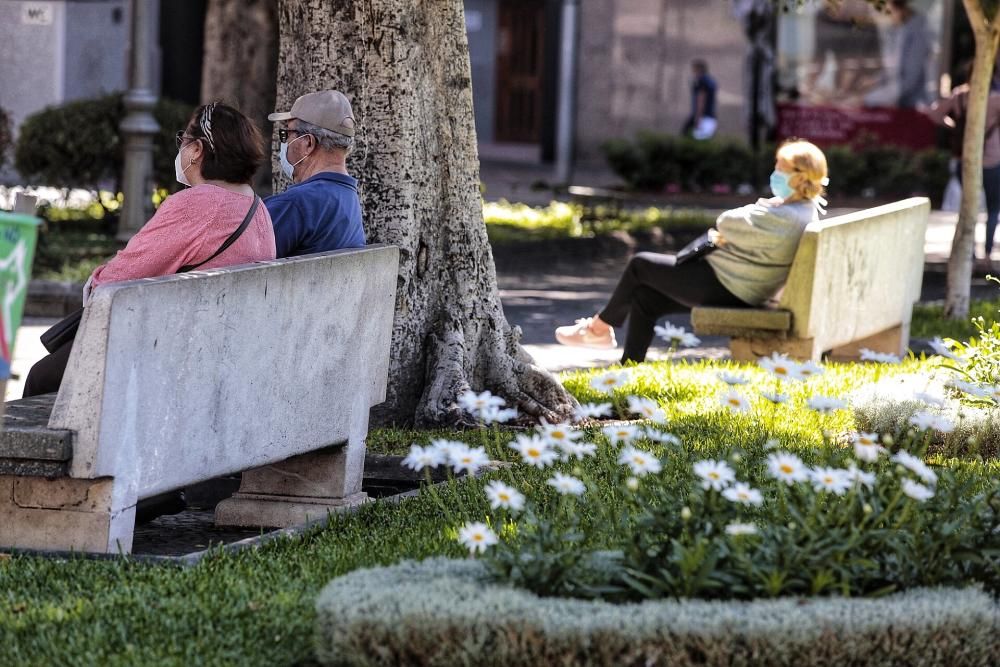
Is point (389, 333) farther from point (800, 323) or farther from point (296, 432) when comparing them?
point (800, 323)

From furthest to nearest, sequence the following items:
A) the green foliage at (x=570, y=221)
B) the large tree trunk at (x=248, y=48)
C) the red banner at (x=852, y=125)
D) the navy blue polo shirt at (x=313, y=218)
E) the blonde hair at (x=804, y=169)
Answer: the red banner at (x=852, y=125), the green foliage at (x=570, y=221), the large tree trunk at (x=248, y=48), the blonde hair at (x=804, y=169), the navy blue polo shirt at (x=313, y=218)

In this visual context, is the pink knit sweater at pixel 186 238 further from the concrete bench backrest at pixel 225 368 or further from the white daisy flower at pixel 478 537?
the white daisy flower at pixel 478 537

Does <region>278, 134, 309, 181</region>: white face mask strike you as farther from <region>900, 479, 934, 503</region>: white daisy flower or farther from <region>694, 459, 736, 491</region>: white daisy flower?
<region>900, 479, 934, 503</region>: white daisy flower

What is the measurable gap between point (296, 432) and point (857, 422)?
2.65m

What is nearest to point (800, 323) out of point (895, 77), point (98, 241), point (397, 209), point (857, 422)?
point (857, 422)

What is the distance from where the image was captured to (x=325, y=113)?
22.9 ft

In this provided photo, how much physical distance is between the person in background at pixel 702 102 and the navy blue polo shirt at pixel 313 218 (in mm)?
20847

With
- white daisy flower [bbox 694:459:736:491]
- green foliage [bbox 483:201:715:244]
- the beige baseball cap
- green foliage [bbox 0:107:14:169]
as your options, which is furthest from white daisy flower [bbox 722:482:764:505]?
green foliage [bbox 483:201:715:244]

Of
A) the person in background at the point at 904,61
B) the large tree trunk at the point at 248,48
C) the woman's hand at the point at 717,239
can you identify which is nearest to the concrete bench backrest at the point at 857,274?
the woman's hand at the point at 717,239

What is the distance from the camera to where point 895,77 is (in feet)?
94.6

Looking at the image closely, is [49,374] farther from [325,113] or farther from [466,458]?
[466,458]

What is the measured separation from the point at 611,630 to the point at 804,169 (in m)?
5.88

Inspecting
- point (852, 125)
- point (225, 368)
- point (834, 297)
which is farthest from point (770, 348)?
point (852, 125)

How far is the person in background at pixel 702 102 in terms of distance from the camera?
90.4 ft
